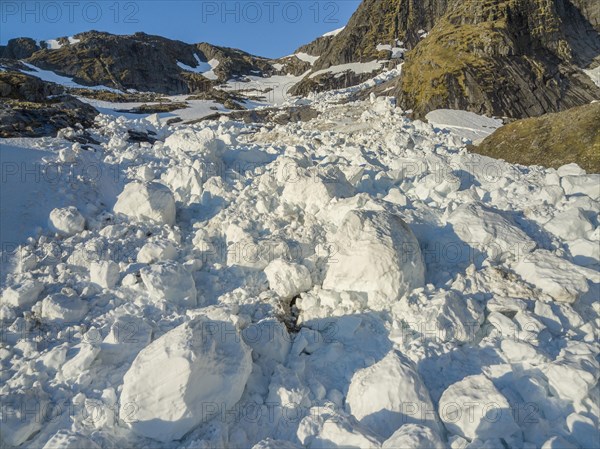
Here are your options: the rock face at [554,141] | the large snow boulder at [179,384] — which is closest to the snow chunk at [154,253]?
the large snow boulder at [179,384]

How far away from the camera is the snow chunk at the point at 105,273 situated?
5.96 metres

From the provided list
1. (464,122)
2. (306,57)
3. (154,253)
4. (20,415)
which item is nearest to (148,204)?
(154,253)

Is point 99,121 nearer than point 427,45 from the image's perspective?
Yes

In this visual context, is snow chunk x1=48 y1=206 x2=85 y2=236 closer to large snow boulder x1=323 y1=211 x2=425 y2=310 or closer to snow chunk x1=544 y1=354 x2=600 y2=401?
large snow boulder x1=323 y1=211 x2=425 y2=310

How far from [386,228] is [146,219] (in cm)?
460

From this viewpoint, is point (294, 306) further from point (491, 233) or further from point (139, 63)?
point (139, 63)

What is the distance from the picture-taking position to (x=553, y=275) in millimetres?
5766

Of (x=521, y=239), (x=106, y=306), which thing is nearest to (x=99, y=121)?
(x=106, y=306)

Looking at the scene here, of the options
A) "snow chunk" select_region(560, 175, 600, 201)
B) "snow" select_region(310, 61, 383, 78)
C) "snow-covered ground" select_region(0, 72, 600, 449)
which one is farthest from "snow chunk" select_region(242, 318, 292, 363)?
"snow" select_region(310, 61, 383, 78)

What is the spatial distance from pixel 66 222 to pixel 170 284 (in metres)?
2.87

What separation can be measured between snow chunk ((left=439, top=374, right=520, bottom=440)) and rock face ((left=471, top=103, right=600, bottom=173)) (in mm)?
9186

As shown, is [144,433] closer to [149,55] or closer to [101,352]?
[101,352]

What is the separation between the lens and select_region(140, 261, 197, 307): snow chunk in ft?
18.8

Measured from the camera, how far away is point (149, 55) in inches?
3474
